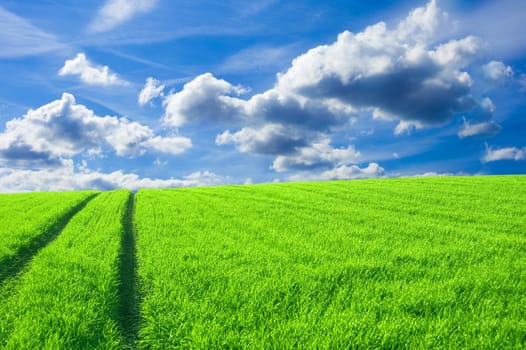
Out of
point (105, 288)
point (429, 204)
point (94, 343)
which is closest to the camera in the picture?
point (94, 343)

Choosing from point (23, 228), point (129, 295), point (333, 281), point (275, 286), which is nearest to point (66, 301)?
point (129, 295)

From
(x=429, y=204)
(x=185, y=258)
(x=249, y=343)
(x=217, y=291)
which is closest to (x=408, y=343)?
(x=249, y=343)

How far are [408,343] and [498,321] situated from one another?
1894mm

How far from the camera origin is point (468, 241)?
1098cm

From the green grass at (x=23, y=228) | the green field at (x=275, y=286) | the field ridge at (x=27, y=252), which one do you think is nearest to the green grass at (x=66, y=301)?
the green field at (x=275, y=286)

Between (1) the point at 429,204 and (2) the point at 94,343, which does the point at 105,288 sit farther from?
(1) the point at 429,204

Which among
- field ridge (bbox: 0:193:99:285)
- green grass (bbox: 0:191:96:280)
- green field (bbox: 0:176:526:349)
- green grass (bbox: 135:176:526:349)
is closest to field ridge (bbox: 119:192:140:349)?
green field (bbox: 0:176:526:349)

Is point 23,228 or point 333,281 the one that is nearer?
point 333,281

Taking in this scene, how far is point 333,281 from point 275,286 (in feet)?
4.31

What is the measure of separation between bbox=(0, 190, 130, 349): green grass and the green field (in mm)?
30

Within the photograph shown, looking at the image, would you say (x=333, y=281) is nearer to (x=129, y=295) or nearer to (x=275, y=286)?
(x=275, y=286)

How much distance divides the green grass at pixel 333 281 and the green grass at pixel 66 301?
0.67 m

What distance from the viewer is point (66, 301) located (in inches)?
259

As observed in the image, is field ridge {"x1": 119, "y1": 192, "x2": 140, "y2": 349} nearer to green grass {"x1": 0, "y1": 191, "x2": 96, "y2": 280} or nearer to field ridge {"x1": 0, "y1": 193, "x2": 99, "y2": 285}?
field ridge {"x1": 0, "y1": 193, "x2": 99, "y2": 285}
